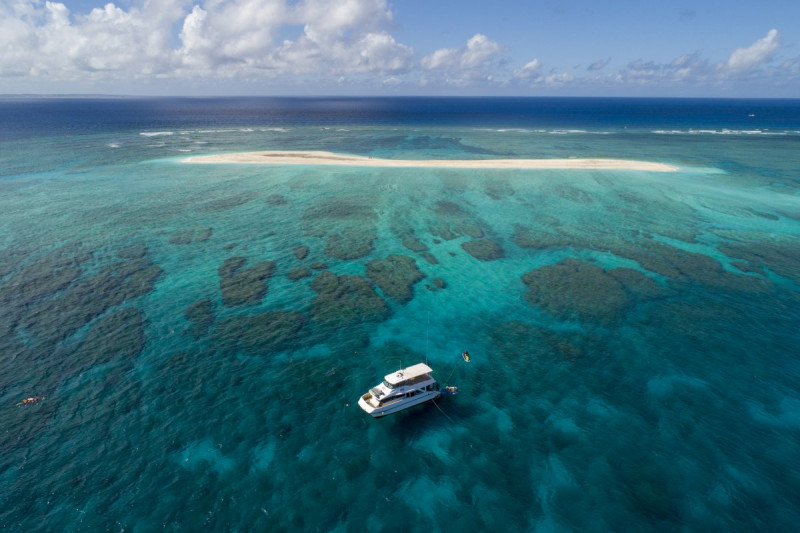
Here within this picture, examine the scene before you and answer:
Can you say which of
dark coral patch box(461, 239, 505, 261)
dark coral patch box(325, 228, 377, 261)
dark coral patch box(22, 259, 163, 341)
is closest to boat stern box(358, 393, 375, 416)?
dark coral patch box(325, 228, 377, 261)

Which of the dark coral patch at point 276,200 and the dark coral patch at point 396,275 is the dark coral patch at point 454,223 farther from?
the dark coral patch at point 276,200

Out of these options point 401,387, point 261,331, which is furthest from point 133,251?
point 401,387

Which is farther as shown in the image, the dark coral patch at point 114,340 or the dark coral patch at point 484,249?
the dark coral patch at point 484,249

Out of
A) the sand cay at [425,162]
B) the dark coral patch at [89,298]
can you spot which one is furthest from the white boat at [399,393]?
the sand cay at [425,162]

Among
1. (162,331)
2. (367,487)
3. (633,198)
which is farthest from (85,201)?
(633,198)

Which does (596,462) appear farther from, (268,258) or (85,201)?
(85,201)

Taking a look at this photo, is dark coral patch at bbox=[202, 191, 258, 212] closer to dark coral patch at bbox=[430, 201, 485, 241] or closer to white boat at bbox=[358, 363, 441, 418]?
dark coral patch at bbox=[430, 201, 485, 241]

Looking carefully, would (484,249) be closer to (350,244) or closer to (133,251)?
(350,244)
